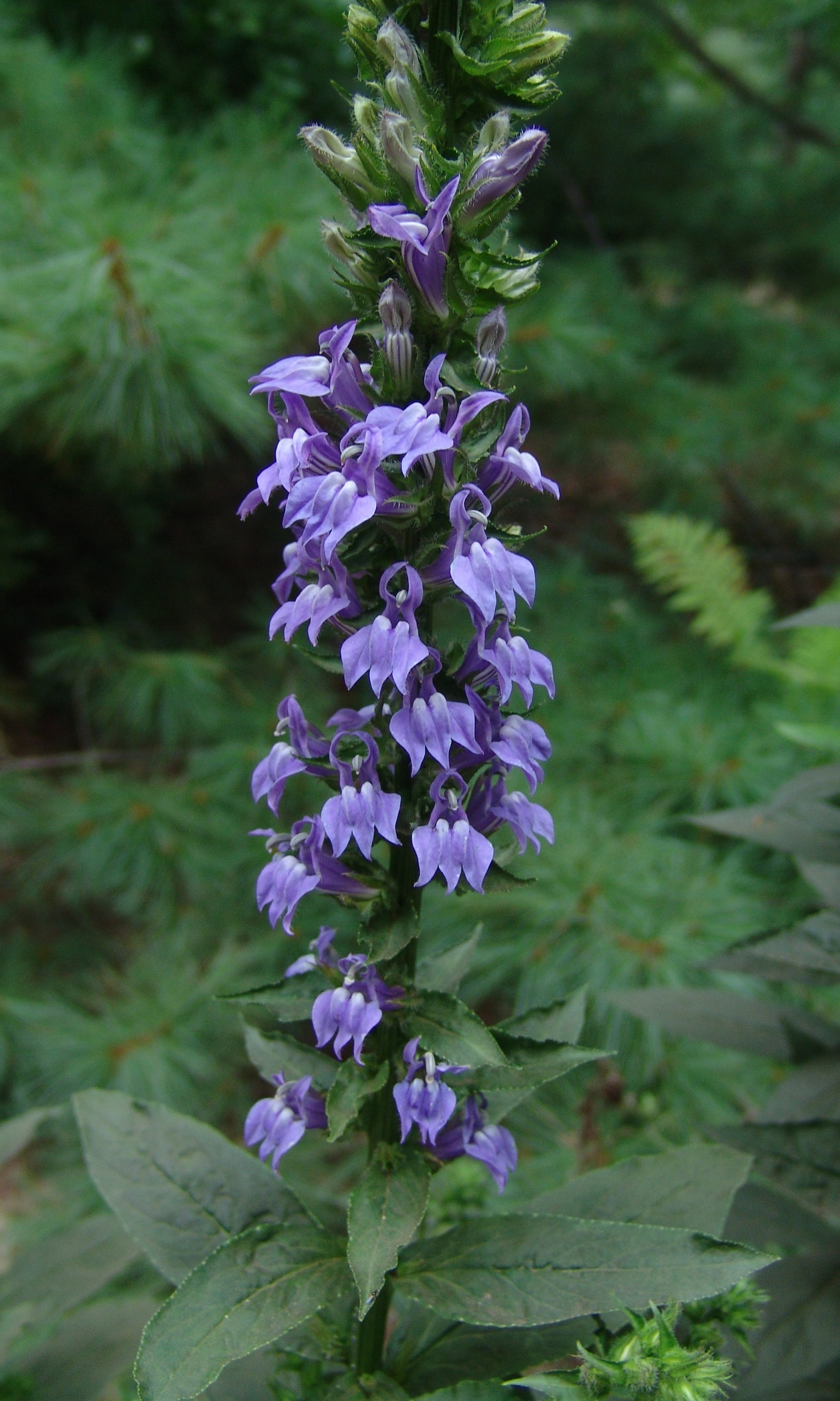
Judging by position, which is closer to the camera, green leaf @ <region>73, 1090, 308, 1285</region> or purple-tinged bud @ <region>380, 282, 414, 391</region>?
purple-tinged bud @ <region>380, 282, 414, 391</region>

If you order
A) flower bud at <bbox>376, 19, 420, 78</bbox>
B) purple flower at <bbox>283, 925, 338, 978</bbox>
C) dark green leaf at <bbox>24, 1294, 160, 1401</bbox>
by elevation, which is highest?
flower bud at <bbox>376, 19, 420, 78</bbox>

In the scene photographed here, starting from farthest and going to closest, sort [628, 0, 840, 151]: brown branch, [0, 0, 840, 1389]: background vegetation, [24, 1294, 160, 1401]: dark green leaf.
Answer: [628, 0, 840, 151]: brown branch < [0, 0, 840, 1389]: background vegetation < [24, 1294, 160, 1401]: dark green leaf

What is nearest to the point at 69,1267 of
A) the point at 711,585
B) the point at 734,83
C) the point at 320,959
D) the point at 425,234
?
the point at 320,959

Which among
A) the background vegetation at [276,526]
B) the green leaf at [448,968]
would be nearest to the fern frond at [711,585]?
the background vegetation at [276,526]

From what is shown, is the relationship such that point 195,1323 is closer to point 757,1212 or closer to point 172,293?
point 757,1212

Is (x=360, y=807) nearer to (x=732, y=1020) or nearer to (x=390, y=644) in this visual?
(x=390, y=644)

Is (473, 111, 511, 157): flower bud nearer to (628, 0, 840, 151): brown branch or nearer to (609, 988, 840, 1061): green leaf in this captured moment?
(609, 988, 840, 1061): green leaf

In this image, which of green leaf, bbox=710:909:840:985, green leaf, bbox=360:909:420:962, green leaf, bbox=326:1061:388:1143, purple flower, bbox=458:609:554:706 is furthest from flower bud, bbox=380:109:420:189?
green leaf, bbox=710:909:840:985
